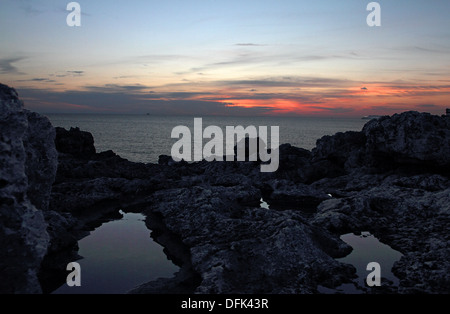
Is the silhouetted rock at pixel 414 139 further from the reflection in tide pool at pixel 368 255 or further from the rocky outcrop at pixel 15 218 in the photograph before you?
the rocky outcrop at pixel 15 218

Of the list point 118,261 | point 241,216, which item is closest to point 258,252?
point 241,216

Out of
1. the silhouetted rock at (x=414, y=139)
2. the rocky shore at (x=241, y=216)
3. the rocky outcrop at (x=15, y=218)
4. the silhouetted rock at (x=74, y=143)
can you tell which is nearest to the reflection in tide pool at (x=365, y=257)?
the rocky shore at (x=241, y=216)

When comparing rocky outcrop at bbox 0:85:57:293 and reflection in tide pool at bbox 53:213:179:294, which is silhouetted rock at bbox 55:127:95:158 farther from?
rocky outcrop at bbox 0:85:57:293

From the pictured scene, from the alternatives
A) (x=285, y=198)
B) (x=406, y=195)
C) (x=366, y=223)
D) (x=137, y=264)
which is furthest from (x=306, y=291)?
(x=285, y=198)

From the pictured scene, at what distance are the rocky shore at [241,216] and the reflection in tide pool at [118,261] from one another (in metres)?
0.71

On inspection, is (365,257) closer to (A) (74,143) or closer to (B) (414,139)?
(B) (414,139)

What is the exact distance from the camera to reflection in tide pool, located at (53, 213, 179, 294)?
1382cm

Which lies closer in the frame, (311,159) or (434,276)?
(434,276)

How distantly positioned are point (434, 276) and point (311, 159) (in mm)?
32993

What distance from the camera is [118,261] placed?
1623 centimetres

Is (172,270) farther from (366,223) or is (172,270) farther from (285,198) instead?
(285,198)

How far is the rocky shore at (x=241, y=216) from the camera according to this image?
10914 mm

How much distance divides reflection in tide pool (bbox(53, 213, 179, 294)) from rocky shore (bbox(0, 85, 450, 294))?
27.8 inches

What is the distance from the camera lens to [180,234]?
19.6 metres
